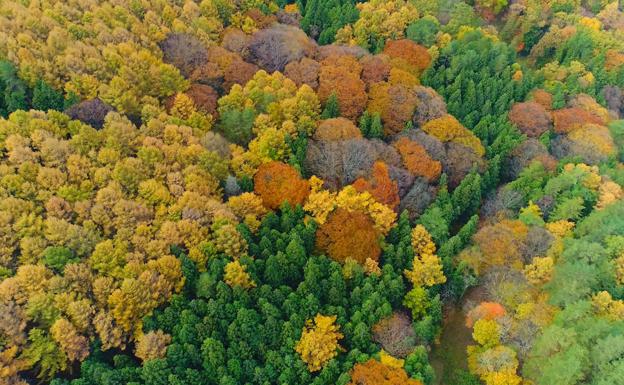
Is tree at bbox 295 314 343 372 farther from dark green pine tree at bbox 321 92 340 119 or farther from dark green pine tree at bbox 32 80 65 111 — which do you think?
dark green pine tree at bbox 32 80 65 111

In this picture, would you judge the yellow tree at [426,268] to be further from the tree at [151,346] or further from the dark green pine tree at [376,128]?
the tree at [151,346]

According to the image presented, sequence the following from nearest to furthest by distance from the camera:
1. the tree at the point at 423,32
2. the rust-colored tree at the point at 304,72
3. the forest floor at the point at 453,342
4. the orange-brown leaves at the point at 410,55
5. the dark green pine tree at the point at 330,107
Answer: the forest floor at the point at 453,342 → the dark green pine tree at the point at 330,107 → the rust-colored tree at the point at 304,72 → the orange-brown leaves at the point at 410,55 → the tree at the point at 423,32

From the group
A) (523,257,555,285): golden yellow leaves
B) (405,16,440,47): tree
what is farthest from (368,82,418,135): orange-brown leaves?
(523,257,555,285): golden yellow leaves

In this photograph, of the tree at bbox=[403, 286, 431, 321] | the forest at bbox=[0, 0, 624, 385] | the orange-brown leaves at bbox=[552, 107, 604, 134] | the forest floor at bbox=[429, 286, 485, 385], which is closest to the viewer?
the forest at bbox=[0, 0, 624, 385]

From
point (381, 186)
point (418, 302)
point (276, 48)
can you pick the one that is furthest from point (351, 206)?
point (276, 48)

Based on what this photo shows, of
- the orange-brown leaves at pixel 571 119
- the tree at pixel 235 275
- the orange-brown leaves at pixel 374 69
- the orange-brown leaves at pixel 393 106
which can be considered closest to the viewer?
the tree at pixel 235 275

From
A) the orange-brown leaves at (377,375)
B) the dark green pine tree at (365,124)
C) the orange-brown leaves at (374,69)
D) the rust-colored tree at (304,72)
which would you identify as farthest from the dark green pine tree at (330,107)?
the orange-brown leaves at (377,375)

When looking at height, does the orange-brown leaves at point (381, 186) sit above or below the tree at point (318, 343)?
above

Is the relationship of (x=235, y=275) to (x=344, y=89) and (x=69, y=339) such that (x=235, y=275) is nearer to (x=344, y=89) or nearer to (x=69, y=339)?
(x=69, y=339)
